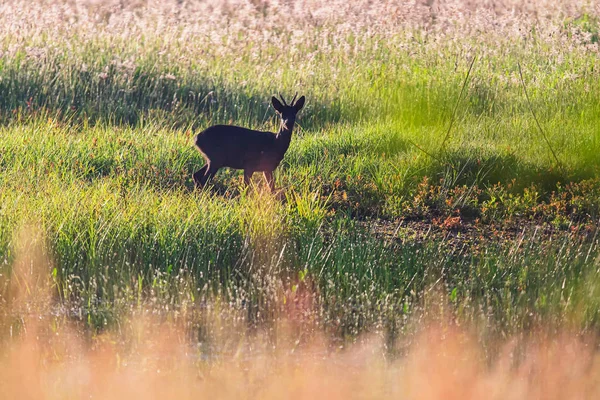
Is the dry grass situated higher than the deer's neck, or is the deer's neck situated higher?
the deer's neck

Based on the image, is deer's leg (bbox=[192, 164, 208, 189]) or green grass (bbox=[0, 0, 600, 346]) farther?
deer's leg (bbox=[192, 164, 208, 189])

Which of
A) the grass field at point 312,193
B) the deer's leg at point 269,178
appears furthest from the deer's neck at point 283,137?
the grass field at point 312,193

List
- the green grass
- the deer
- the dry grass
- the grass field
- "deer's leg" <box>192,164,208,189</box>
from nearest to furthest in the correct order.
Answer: the dry grass, the grass field, the green grass, the deer, "deer's leg" <box>192,164,208,189</box>

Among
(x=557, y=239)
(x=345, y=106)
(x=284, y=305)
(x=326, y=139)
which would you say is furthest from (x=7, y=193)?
(x=345, y=106)

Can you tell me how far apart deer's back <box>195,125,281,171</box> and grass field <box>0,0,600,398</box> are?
0.73 feet

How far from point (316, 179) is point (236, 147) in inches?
46.5

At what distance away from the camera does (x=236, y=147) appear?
6.61m

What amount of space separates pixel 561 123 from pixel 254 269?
14.0 feet

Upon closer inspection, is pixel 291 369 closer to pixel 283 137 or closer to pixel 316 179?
pixel 283 137

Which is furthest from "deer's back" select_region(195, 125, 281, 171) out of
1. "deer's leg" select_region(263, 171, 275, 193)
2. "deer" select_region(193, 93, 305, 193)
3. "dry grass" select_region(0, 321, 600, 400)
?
"dry grass" select_region(0, 321, 600, 400)

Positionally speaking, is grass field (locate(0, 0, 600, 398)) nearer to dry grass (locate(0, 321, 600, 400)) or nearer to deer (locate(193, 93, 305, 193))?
dry grass (locate(0, 321, 600, 400))

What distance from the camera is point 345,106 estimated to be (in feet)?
33.5

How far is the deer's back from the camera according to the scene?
6.59 meters

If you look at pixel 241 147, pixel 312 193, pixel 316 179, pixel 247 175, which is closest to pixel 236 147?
pixel 241 147
